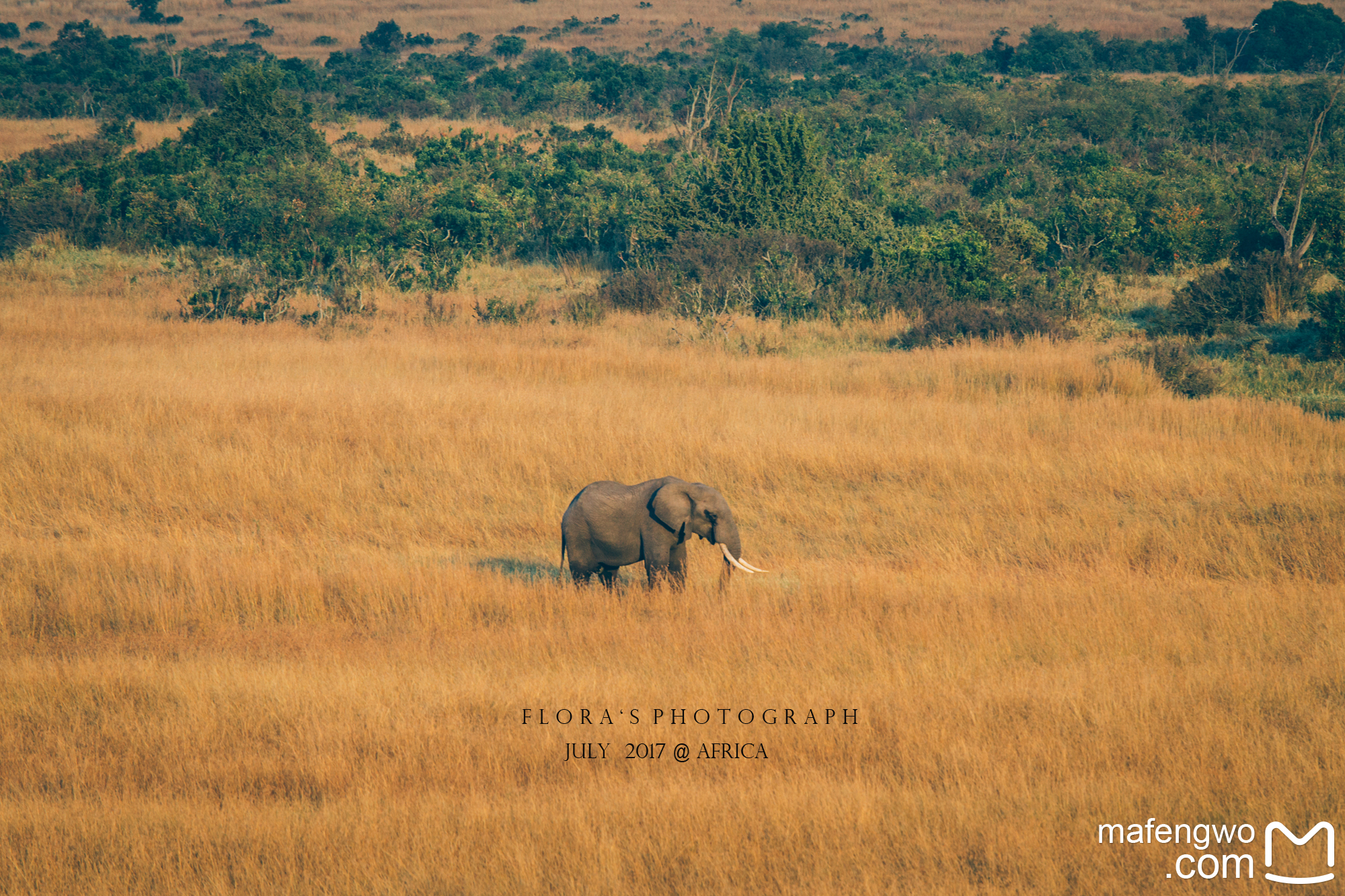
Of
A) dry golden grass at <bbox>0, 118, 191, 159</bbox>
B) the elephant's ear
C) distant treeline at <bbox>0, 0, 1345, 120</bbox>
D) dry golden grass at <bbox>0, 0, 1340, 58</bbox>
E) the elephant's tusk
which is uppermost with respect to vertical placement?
dry golden grass at <bbox>0, 0, 1340, 58</bbox>

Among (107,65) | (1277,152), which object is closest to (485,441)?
(1277,152)

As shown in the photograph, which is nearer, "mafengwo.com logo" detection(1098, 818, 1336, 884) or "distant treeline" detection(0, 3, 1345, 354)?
"mafengwo.com logo" detection(1098, 818, 1336, 884)

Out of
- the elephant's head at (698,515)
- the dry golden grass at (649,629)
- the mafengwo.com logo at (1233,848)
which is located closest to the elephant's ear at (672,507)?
the elephant's head at (698,515)

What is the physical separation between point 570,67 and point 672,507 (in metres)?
46.8

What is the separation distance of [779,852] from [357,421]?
8708 millimetres

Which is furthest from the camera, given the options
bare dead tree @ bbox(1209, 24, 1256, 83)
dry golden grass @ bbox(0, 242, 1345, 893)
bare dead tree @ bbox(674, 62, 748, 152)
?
bare dead tree @ bbox(1209, 24, 1256, 83)

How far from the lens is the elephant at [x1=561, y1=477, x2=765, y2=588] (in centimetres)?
721

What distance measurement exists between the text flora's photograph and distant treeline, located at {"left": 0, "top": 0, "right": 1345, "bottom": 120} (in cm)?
1032

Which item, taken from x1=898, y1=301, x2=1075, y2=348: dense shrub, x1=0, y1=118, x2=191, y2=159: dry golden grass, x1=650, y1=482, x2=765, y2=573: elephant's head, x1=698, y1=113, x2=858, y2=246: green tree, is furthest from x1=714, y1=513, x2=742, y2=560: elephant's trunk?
x1=0, y1=118, x2=191, y2=159: dry golden grass

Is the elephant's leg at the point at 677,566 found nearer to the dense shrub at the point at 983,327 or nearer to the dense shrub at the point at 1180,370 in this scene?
the dense shrub at the point at 1180,370

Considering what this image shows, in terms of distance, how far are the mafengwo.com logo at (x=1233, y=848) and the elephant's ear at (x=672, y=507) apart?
3359mm

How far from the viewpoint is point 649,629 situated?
22.3 ft

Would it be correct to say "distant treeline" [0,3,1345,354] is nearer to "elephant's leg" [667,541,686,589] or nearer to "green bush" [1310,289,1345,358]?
"green bush" [1310,289,1345,358]

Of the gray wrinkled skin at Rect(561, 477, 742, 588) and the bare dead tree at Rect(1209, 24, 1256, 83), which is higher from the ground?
the bare dead tree at Rect(1209, 24, 1256, 83)
